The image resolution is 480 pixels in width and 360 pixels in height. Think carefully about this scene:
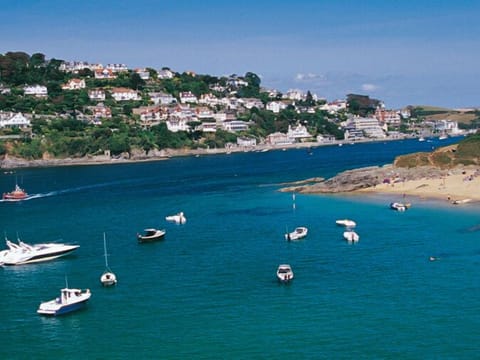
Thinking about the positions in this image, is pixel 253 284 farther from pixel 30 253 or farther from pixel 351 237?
pixel 30 253

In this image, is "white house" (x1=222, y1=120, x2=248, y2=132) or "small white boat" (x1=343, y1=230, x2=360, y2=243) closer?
"small white boat" (x1=343, y1=230, x2=360, y2=243)

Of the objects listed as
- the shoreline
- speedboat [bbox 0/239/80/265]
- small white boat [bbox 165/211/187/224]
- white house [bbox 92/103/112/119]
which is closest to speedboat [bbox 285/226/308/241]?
small white boat [bbox 165/211/187/224]

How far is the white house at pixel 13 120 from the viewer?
425ft

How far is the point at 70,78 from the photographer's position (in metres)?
164

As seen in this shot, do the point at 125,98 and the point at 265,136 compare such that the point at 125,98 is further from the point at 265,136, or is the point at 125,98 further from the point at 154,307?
the point at 154,307

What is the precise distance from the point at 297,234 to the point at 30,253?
54.8ft

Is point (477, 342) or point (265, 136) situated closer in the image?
point (477, 342)

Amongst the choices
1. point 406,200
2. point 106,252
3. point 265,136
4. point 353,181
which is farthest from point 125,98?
point 106,252

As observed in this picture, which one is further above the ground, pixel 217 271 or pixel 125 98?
pixel 125 98

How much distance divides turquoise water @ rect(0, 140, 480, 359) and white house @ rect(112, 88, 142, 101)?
322 ft

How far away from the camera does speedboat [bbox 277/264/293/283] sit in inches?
1318

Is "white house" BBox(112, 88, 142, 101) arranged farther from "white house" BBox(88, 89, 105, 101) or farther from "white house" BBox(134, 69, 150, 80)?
"white house" BBox(134, 69, 150, 80)

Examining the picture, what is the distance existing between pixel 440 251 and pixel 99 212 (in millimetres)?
32645

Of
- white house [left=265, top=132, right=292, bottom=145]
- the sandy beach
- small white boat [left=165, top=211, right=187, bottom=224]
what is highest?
white house [left=265, top=132, right=292, bottom=145]
